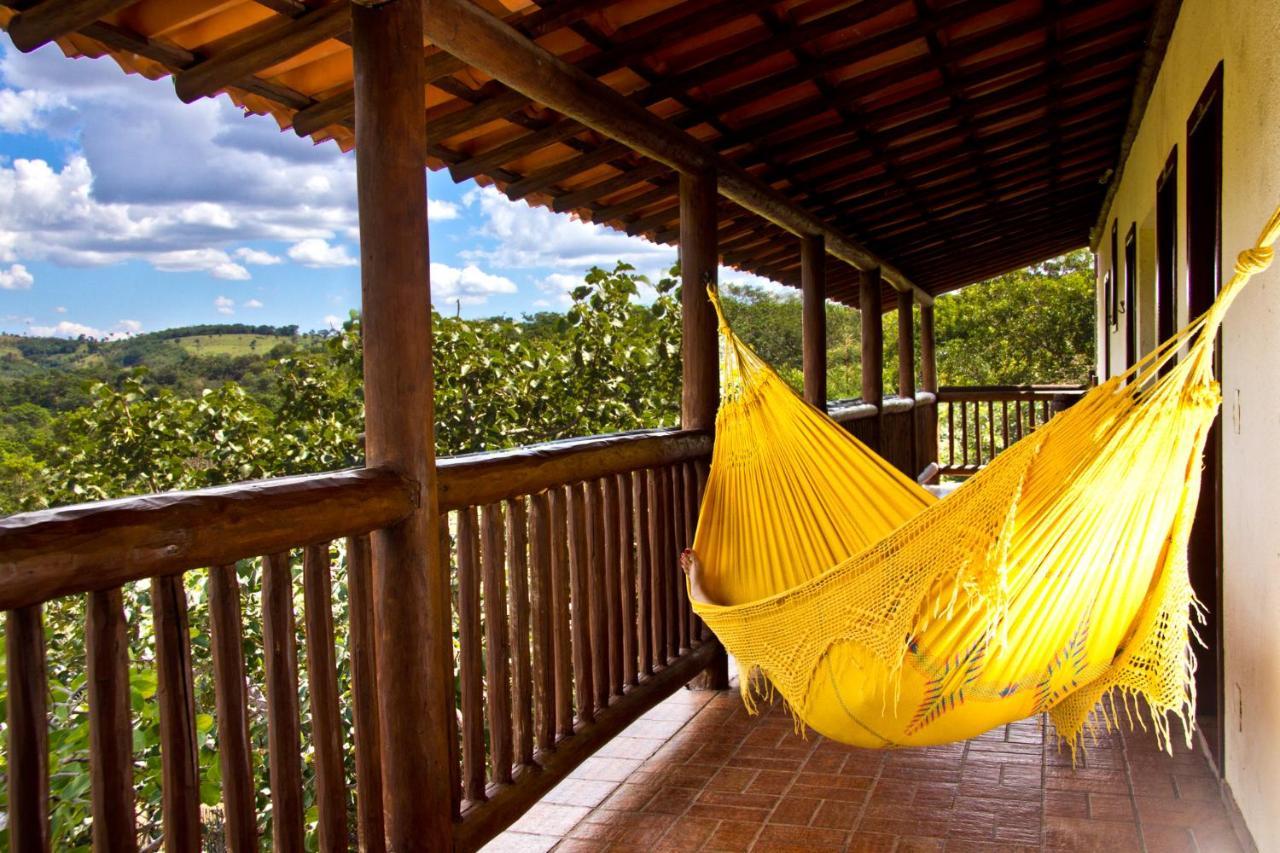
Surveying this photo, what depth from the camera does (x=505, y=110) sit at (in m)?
2.66

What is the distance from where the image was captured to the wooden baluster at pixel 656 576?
10.3ft

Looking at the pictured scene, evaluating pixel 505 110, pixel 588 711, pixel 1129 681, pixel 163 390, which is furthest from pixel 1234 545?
pixel 163 390

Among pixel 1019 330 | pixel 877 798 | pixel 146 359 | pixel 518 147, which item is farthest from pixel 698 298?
pixel 1019 330

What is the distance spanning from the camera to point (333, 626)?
173cm

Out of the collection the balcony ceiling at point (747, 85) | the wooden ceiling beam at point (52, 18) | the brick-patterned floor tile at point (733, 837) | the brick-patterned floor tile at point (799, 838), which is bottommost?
the brick-patterned floor tile at point (799, 838)

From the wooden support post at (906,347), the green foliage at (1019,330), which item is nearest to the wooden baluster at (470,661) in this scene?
the wooden support post at (906,347)

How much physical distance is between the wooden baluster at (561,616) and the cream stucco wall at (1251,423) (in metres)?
1.48

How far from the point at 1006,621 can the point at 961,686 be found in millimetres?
174

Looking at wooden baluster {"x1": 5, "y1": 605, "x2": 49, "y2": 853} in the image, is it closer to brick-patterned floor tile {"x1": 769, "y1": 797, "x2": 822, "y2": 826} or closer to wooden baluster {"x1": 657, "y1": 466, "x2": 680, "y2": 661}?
brick-patterned floor tile {"x1": 769, "y1": 797, "x2": 822, "y2": 826}

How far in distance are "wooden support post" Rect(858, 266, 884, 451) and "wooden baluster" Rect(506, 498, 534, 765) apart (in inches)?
166

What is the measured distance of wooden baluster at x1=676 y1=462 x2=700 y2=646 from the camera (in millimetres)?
3389

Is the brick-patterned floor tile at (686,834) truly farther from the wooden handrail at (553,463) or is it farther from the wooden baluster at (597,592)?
the wooden handrail at (553,463)

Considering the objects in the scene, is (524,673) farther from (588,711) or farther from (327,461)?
(327,461)

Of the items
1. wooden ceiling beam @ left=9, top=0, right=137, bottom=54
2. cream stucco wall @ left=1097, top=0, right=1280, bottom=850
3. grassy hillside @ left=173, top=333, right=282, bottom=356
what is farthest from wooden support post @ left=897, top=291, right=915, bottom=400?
grassy hillside @ left=173, top=333, right=282, bottom=356
